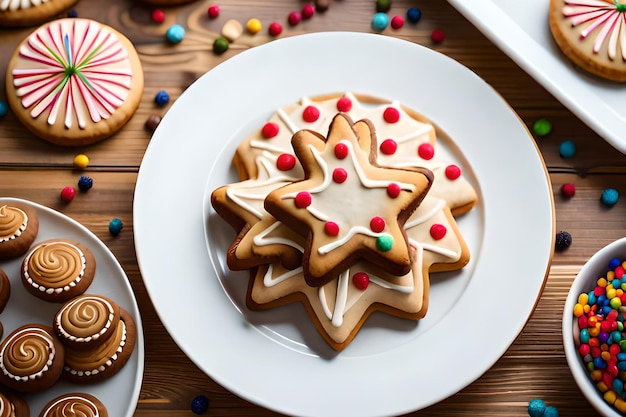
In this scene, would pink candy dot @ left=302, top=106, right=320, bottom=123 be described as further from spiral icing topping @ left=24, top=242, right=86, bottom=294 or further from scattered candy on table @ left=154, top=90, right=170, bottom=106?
spiral icing topping @ left=24, top=242, right=86, bottom=294

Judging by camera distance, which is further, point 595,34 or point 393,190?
point 595,34

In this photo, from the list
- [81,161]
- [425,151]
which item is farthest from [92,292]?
[425,151]

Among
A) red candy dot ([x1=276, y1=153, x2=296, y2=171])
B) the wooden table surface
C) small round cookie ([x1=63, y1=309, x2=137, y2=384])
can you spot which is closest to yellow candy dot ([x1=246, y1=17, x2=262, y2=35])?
the wooden table surface

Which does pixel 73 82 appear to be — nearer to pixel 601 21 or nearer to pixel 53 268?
pixel 53 268

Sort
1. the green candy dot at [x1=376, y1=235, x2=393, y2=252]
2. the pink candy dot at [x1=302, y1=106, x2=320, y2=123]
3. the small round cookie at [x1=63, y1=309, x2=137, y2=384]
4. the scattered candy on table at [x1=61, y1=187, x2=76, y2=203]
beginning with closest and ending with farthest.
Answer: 1. the green candy dot at [x1=376, y1=235, x2=393, y2=252]
2. the small round cookie at [x1=63, y1=309, x2=137, y2=384]
3. the pink candy dot at [x1=302, y1=106, x2=320, y2=123]
4. the scattered candy on table at [x1=61, y1=187, x2=76, y2=203]

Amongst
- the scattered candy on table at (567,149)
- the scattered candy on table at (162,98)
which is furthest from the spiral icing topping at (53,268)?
the scattered candy on table at (567,149)

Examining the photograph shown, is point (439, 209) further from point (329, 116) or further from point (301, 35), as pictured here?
point (301, 35)
